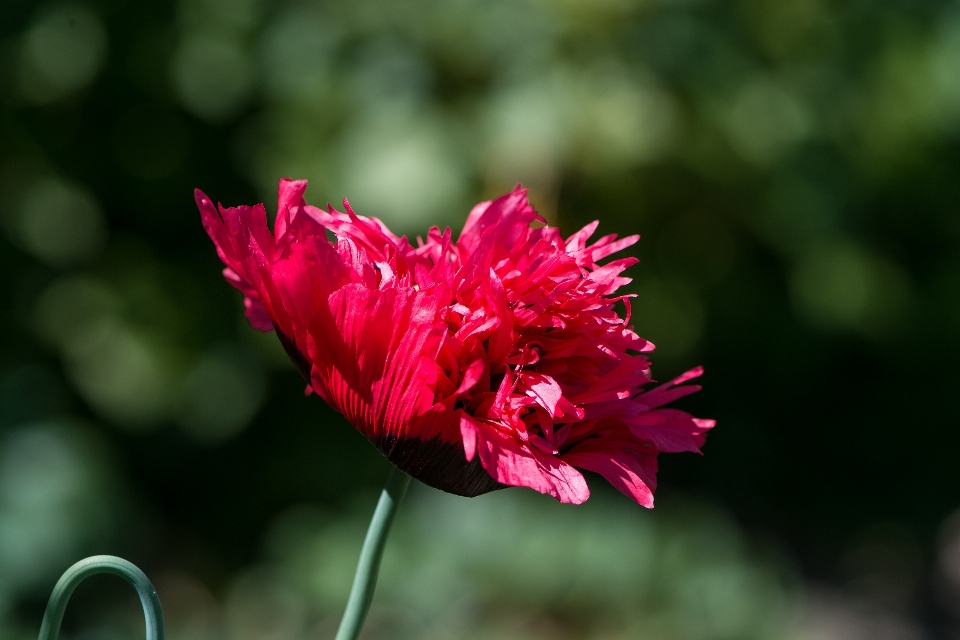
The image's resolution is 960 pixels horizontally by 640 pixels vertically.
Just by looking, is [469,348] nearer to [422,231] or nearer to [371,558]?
[371,558]

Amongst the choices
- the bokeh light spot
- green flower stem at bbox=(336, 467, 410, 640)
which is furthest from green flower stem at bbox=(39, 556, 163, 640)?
the bokeh light spot

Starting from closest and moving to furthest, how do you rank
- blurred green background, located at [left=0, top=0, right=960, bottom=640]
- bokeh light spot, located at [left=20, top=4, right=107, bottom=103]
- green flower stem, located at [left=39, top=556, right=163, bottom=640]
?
1. green flower stem, located at [left=39, top=556, right=163, bottom=640]
2. blurred green background, located at [left=0, top=0, right=960, bottom=640]
3. bokeh light spot, located at [left=20, top=4, right=107, bottom=103]

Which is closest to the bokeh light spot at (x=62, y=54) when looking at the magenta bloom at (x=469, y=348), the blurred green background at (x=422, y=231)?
the blurred green background at (x=422, y=231)

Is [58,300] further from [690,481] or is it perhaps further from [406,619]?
[690,481]

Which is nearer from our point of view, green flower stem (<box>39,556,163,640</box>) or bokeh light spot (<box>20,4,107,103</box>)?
green flower stem (<box>39,556,163,640</box>)

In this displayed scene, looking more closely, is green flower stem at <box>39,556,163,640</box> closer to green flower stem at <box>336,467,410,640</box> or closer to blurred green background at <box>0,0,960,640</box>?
green flower stem at <box>336,467,410,640</box>

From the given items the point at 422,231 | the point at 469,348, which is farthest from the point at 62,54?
the point at 469,348

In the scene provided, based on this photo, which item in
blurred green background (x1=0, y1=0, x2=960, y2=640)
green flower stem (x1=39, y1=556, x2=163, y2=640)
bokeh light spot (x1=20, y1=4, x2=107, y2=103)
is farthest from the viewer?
bokeh light spot (x1=20, y1=4, x2=107, y2=103)
